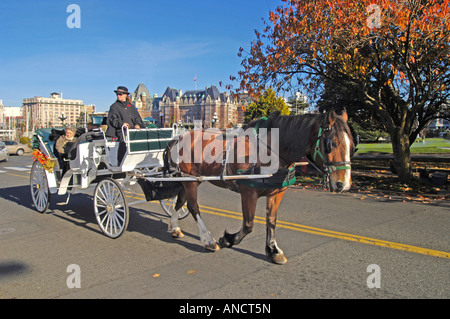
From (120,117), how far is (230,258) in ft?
11.9

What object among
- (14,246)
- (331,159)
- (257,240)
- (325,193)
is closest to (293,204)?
(325,193)

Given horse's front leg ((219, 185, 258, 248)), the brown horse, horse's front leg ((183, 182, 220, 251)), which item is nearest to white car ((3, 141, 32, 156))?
horse's front leg ((183, 182, 220, 251))

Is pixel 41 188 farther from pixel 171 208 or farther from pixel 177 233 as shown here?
pixel 177 233

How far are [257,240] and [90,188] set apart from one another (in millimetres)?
3811

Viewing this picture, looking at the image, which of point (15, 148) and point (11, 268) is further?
point (15, 148)

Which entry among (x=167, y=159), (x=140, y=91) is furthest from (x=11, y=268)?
(x=140, y=91)

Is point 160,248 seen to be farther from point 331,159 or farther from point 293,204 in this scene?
point 293,204

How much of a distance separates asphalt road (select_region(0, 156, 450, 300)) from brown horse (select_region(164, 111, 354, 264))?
628 mm

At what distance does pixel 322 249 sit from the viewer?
5.38 meters

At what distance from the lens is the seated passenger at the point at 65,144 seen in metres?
7.68

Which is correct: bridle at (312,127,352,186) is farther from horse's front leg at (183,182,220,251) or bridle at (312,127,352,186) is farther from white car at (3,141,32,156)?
white car at (3,141,32,156)

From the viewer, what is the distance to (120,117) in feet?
22.3

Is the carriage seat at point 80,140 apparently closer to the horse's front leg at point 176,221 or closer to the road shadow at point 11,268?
the horse's front leg at point 176,221

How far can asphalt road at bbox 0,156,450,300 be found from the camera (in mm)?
4039
